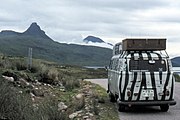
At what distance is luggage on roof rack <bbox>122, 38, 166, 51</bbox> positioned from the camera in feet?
55.6

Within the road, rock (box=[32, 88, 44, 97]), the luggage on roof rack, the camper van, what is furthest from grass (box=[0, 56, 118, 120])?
the luggage on roof rack

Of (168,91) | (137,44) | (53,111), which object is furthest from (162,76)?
(53,111)

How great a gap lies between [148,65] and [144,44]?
1045mm

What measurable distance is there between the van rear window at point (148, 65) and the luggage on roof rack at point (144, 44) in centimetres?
70

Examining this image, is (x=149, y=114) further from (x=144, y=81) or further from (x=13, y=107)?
(x=13, y=107)

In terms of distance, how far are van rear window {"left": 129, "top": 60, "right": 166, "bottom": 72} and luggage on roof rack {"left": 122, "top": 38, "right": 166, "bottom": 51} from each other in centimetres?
70

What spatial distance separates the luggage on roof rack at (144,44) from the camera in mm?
16939

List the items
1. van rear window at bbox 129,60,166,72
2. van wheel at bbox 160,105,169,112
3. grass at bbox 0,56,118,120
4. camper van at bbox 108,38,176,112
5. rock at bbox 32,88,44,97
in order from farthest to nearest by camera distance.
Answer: rock at bbox 32,88,44,97
van wheel at bbox 160,105,169,112
van rear window at bbox 129,60,166,72
camper van at bbox 108,38,176,112
grass at bbox 0,56,118,120

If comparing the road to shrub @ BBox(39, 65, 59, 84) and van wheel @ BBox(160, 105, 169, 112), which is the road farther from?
shrub @ BBox(39, 65, 59, 84)

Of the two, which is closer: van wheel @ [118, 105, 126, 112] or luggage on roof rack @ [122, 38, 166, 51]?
van wheel @ [118, 105, 126, 112]

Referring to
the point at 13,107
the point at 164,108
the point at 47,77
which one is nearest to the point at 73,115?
the point at 13,107

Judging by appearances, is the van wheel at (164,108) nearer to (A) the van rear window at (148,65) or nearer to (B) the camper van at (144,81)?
(B) the camper van at (144,81)

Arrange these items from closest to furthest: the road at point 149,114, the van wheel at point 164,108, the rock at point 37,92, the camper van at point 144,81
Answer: the road at point 149,114 → the camper van at point 144,81 → the van wheel at point 164,108 → the rock at point 37,92

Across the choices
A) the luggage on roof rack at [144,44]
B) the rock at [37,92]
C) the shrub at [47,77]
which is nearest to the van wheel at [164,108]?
the luggage on roof rack at [144,44]
